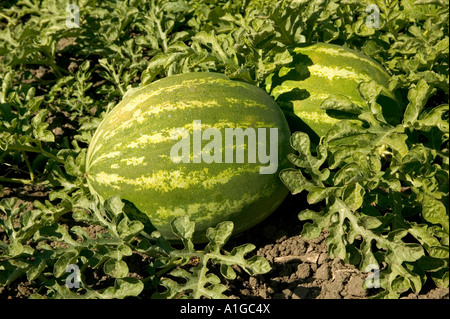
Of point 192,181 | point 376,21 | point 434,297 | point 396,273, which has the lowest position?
point 434,297

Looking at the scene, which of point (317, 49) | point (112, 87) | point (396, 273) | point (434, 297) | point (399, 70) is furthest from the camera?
point (112, 87)

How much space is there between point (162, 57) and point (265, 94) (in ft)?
2.23

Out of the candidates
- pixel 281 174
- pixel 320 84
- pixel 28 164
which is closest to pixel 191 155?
pixel 281 174

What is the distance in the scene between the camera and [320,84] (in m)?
2.87

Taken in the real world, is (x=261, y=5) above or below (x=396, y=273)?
above

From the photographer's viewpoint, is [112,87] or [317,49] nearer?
[317,49]

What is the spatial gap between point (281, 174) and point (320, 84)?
0.66m

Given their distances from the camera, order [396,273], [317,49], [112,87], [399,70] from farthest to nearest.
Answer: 1. [112,87]
2. [399,70]
3. [317,49]
4. [396,273]

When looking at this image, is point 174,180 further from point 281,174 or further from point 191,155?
point 281,174

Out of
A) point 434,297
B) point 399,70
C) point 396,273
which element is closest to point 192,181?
point 396,273

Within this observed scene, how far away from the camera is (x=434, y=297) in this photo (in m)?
2.58

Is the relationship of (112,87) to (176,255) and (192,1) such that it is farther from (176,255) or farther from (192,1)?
(176,255)

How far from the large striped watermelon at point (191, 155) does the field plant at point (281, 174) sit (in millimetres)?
115

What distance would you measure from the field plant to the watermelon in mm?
70
